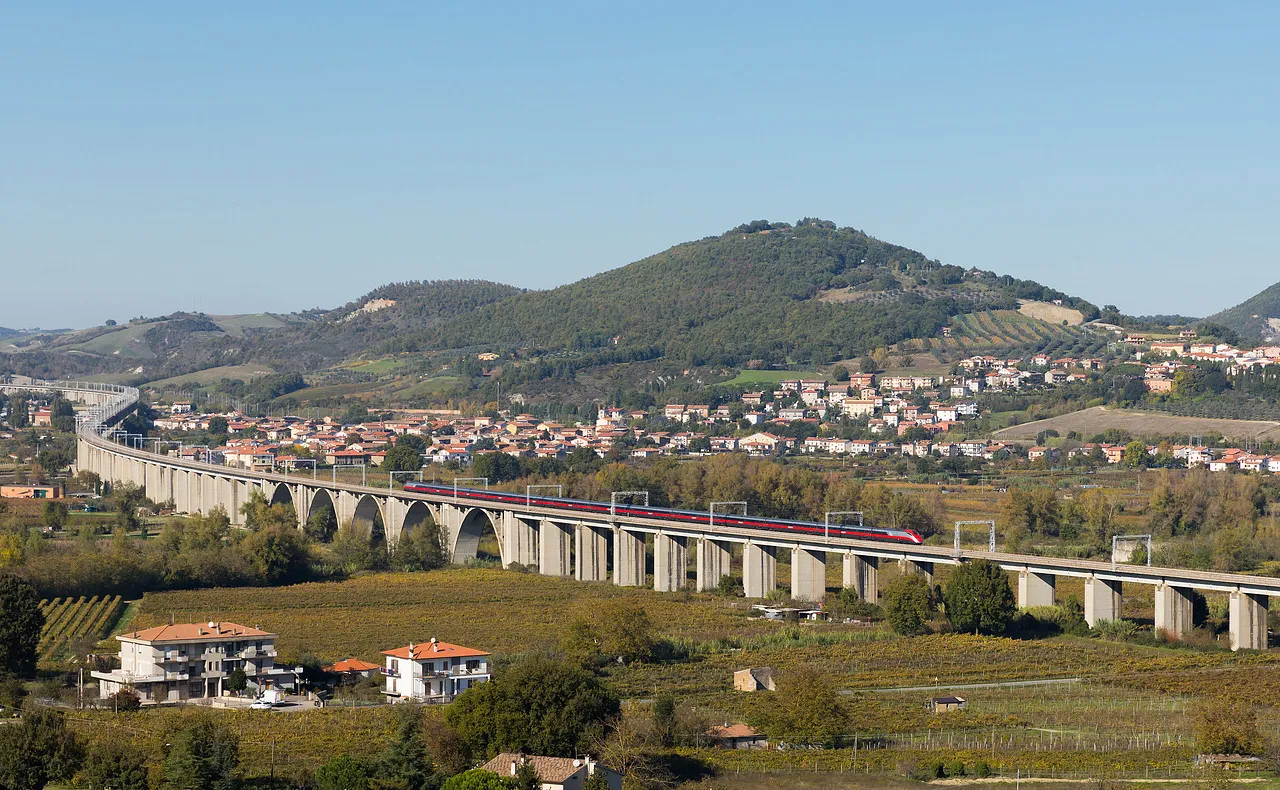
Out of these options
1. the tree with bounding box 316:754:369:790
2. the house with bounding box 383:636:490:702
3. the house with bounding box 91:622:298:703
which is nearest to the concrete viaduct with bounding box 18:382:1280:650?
the house with bounding box 383:636:490:702

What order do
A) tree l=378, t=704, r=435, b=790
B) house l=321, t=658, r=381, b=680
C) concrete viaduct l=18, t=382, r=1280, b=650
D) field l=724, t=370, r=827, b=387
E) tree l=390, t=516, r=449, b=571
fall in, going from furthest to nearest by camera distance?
field l=724, t=370, r=827, b=387
tree l=390, t=516, r=449, b=571
concrete viaduct l=18, t=382, r=1280, b=650
house l=321, t=658, r=381, b=680
tree l=378, t=704, r=435, b=790

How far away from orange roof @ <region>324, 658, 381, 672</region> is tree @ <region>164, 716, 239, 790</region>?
10976 mm

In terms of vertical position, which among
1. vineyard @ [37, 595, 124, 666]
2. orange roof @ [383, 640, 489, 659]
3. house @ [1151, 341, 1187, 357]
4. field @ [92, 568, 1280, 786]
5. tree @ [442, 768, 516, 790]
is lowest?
field @ [92, 568, 1280, 786]

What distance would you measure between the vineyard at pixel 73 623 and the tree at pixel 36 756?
13762mm

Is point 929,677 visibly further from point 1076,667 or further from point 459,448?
point 459,448

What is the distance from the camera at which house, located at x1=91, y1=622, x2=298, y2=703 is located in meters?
43.3

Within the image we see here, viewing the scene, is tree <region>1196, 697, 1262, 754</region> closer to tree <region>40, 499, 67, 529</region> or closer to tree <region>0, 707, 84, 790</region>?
tree <region>0, 707, 84, 790</region>

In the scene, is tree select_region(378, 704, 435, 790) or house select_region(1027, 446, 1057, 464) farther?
house select_region(1027, 446, 1057, 464)

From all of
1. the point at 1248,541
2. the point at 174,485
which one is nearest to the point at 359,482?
the point at 174,485

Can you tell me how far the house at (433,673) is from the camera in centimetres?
4297

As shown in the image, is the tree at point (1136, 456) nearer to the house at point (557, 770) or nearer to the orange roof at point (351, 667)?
the orange roof at point (351, 667)

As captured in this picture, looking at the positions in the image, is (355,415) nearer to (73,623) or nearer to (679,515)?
(679,515)

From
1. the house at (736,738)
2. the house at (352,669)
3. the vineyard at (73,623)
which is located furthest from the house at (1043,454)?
the house at (736,738)

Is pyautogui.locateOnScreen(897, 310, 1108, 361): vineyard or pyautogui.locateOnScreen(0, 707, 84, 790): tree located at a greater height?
pyautogui.locateOnScreen(897, 310, 1108, 361): vineyard
